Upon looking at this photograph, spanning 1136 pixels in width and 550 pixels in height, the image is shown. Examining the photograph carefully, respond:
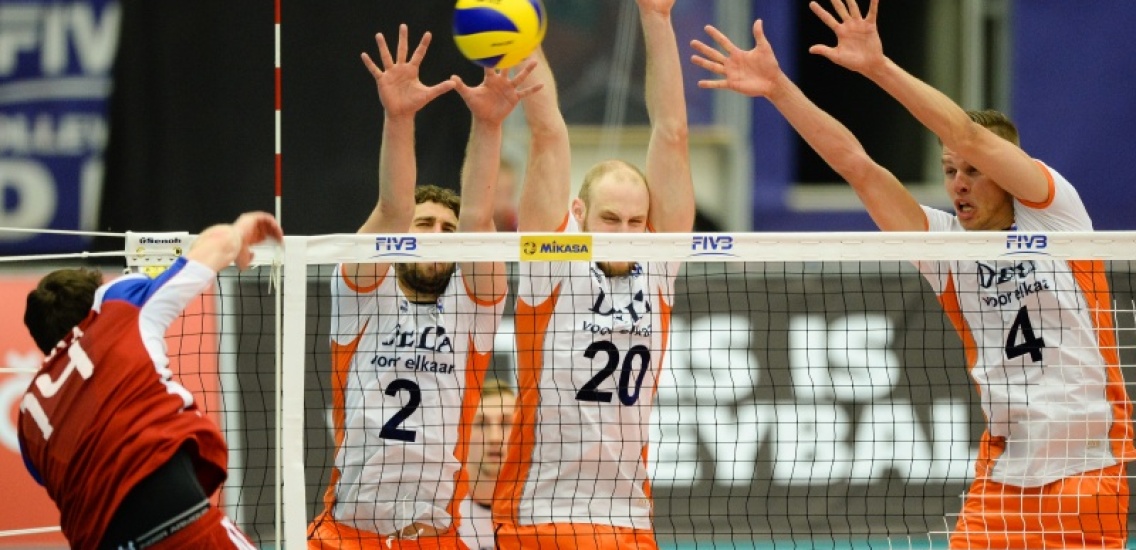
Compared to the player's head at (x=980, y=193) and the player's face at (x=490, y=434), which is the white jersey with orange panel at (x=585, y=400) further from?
the player's face at (x=490, y=434)

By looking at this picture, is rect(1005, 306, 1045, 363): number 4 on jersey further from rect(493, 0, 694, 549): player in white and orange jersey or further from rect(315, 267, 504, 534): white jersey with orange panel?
rect(315, 267, 504, 534): white jersey with orange panel

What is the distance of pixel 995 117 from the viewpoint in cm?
676

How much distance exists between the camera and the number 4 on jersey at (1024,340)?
645 cm

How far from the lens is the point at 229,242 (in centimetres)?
541

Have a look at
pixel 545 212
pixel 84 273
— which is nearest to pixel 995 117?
pixel 545 212

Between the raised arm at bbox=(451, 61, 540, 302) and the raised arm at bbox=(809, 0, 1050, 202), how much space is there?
1267 mm

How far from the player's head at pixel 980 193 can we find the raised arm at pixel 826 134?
0.18 metres

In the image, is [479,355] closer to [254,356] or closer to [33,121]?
[254,356]

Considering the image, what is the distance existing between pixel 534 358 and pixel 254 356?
373 cm

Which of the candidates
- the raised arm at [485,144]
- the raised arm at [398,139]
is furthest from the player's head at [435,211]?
the raised arm at [485,144]

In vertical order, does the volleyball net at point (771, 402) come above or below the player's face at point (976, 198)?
below

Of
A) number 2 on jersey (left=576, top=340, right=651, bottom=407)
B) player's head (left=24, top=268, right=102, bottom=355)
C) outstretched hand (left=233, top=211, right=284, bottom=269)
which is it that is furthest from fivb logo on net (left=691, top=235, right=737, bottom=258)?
player's head (left=24, top=268, right=102, bottom=355)

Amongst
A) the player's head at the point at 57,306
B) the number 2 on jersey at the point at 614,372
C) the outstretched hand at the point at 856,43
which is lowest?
the number 2 on jersey at the point at 614,372

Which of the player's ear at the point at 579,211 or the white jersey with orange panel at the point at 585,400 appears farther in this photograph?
the player's ear at the point at 579,211
